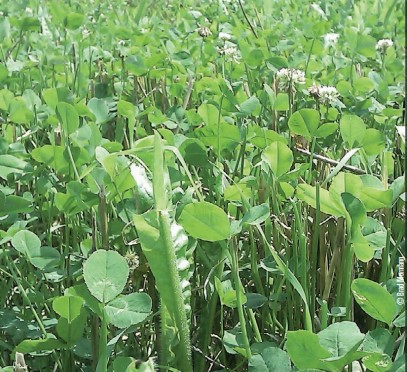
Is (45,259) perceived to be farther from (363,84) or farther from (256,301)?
(363,84)

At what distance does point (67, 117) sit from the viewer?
1386 mm

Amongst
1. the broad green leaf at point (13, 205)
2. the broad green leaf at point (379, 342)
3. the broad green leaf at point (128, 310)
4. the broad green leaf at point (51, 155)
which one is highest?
the broad green leaf at point (128, 310)

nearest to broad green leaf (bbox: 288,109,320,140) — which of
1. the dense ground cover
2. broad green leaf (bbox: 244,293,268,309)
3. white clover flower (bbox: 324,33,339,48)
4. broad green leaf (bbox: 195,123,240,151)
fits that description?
the dense ground cover

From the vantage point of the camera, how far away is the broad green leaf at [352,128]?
1354 millimetres

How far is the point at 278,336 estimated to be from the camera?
1132 millimetres

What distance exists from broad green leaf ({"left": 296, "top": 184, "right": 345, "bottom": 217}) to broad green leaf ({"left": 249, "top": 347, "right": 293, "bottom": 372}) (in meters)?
0.24

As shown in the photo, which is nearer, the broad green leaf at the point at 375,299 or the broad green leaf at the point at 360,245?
the broad green leaf at the point at 375,299

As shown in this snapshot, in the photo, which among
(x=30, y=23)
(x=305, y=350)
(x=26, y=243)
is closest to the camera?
(x=305, y=350)

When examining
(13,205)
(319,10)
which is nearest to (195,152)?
(13,205)

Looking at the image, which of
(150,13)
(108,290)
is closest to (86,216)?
(108,290)

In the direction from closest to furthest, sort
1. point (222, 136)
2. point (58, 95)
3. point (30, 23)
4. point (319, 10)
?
point (222, 136) → point (58, 95) → point (30, 23) → point (319, 10)

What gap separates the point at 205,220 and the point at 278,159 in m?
0.30

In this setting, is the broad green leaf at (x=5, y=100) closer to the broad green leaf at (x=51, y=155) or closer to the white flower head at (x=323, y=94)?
the broad green leaf at (x=51, y=155)

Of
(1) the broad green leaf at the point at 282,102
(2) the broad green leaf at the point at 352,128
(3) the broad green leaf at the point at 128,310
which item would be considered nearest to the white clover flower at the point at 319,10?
(1) the broad green leaf at the point at 282,102
